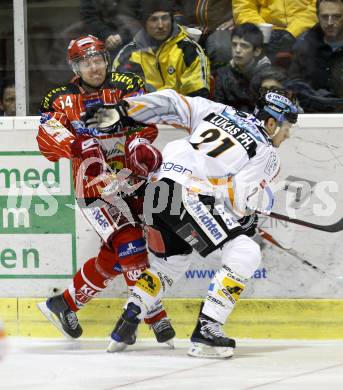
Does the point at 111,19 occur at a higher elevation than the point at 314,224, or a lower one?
higher

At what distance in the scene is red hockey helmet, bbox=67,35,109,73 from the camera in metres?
5.89

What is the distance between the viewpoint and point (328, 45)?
6008mm

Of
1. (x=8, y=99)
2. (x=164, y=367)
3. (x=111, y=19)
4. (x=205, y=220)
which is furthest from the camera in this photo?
(x=8, y=99)

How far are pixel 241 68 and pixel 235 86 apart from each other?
0.10 metres

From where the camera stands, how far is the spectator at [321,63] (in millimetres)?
6000

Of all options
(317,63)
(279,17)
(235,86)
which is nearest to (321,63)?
(317,63)

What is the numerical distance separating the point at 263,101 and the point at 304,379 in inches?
59.9

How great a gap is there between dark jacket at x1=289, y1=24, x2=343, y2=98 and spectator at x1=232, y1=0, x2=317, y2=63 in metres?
0.05

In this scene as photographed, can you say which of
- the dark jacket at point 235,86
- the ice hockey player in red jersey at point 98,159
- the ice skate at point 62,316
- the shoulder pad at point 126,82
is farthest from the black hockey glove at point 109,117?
the ice skate at point 62,316

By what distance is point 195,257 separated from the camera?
243 inches

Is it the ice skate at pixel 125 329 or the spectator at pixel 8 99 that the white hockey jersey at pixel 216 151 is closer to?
the ice skate at pixel 125 329

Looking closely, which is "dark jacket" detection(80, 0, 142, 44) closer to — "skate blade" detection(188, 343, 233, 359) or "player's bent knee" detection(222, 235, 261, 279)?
"player's bent knee" detection(222, 235, 261, 279)

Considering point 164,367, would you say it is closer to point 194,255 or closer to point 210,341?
point 210,341

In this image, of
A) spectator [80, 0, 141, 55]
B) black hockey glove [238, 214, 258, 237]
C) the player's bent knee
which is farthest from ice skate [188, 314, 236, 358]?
spectator [80, 0, 141, 55]
